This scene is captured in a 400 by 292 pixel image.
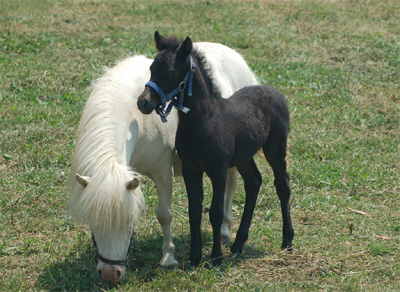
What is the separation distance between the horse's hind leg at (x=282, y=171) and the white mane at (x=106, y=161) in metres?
1.38

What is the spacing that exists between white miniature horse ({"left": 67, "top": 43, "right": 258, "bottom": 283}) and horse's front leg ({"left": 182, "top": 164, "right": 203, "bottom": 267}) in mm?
238

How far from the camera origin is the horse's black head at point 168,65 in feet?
15.9

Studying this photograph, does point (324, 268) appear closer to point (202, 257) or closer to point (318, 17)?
point (202, 257)

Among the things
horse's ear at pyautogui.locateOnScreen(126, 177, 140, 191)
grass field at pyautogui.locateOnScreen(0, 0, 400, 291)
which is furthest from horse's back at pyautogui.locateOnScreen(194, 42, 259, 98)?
horse's ear at pyautogui.locateOnScreen(126, 177, 140, 191)

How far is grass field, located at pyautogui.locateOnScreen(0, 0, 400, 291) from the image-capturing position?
5398 mm

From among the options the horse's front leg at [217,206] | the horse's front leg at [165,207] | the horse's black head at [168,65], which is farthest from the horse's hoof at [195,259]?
the horse's black head at [168,65]

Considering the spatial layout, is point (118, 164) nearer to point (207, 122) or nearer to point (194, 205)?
point (207, 122)

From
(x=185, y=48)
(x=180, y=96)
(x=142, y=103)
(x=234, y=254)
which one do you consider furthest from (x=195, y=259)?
(x=185, y=48)

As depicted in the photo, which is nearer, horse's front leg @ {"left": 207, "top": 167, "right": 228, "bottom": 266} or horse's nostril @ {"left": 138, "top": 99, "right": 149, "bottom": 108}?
horse's nostril @ {"left": 138, "top": 99, "right": 149, "bottom": 108}

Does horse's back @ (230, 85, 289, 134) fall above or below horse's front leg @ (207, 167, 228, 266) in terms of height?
above

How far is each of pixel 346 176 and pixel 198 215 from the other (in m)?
3.05

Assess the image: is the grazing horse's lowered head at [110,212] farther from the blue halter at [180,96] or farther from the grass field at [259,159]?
the blue halter at [180,96]

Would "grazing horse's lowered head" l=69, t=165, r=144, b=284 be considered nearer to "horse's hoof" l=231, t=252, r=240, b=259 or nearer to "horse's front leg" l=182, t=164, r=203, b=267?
"horse's front leg" l=182, t=164, r=203, b=267

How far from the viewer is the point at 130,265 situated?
218 inches
